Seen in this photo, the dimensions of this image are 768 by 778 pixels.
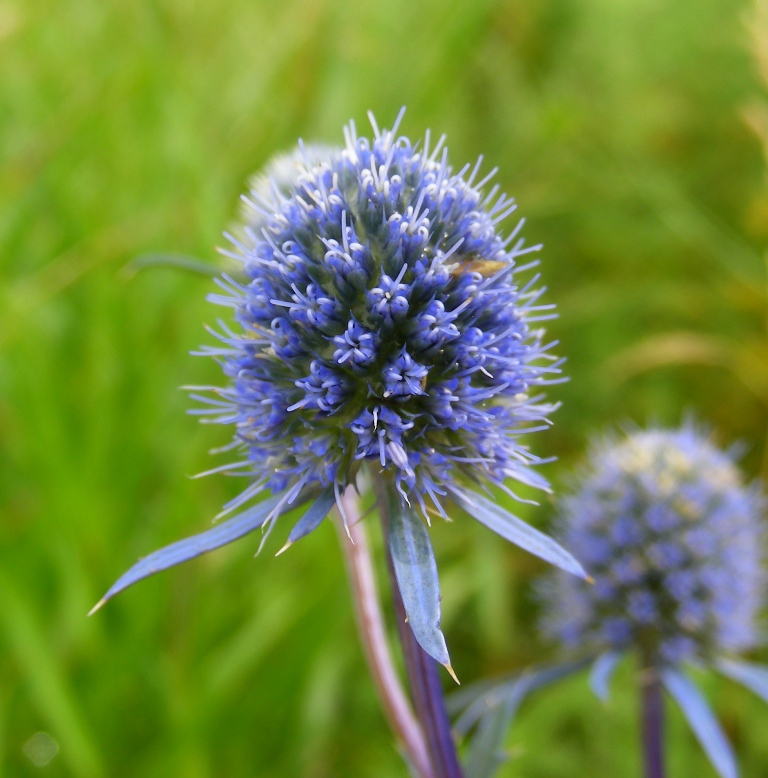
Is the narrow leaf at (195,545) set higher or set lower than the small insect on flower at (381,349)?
lower

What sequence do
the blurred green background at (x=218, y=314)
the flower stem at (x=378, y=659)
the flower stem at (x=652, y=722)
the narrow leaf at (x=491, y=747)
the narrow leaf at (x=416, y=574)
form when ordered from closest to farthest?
the narrow leaf at (x=416, y=574), the narrow leaf at (x=491, y=747), the flower stem at (x=378, y=659), the flower stem at (x=652, y=722), the blurred green background at (x=218, y=314)

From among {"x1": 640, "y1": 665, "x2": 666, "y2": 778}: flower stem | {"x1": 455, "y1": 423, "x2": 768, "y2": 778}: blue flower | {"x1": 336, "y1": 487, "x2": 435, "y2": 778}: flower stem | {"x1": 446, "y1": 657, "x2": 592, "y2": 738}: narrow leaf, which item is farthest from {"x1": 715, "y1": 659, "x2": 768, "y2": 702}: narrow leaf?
{"x1": 336, "y1": 487, "x2": 435, "y2": 778}: flower stem

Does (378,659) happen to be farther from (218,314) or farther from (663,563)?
(218,314)

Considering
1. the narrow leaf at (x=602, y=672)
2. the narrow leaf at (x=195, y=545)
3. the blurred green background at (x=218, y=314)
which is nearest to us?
the narrow leaf at (x=195, y=545)

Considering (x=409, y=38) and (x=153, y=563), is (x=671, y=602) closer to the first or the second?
(x=153, y=563)

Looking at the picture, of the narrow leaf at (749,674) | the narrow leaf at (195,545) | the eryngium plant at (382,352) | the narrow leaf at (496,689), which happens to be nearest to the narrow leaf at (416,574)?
the eryngium plant at (382,352)

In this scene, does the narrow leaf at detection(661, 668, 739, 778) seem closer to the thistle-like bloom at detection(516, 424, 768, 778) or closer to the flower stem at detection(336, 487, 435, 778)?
the thistle-like bloom at detection(516, 424, 768, 778)

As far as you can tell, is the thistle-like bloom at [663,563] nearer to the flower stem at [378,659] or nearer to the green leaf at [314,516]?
the flower stem at [378,659]
